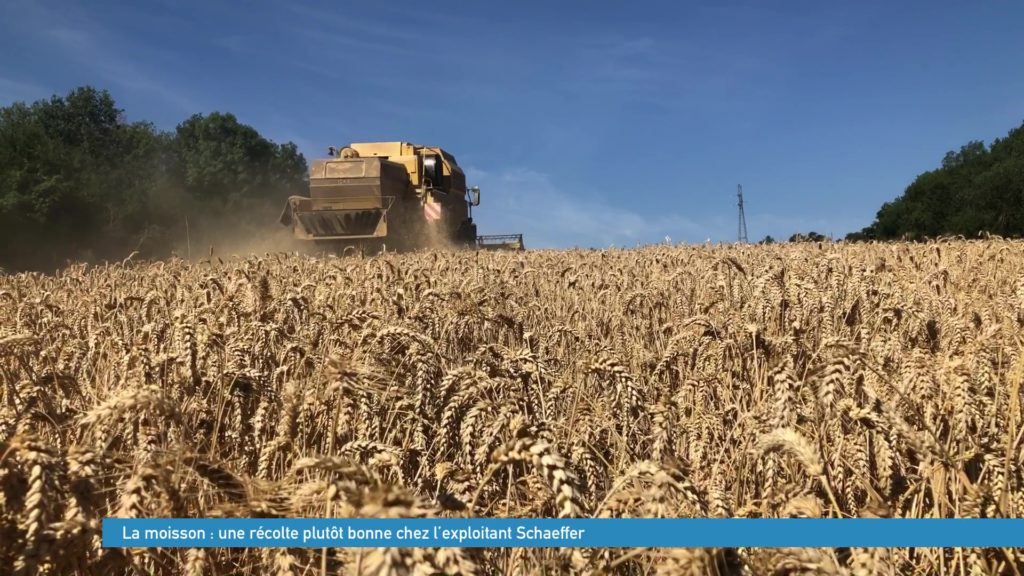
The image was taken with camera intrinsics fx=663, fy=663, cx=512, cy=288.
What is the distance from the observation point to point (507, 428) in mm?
1863

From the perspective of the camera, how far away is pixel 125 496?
1194 mm

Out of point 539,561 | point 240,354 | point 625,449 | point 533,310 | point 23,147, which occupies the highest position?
point 23,147

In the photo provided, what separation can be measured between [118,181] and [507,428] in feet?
134

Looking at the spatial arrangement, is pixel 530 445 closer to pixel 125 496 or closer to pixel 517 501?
pixel 517 501

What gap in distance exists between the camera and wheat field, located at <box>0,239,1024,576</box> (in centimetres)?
123

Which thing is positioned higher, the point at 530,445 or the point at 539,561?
the point at 530,445

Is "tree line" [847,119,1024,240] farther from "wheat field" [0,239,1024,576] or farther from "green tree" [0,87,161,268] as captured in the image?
"green tree" [0,87,161,268]

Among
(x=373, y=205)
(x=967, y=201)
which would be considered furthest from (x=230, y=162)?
(x=967, y=201)

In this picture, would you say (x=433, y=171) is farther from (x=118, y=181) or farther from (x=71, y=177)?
(x=118, y=181)

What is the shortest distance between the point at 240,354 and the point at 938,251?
8.10 m

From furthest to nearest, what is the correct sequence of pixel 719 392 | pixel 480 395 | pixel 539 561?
pixel 719 392 < pixel 480 395 < pixel 539 561

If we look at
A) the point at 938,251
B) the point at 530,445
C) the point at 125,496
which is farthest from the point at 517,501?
the point at 938,251
